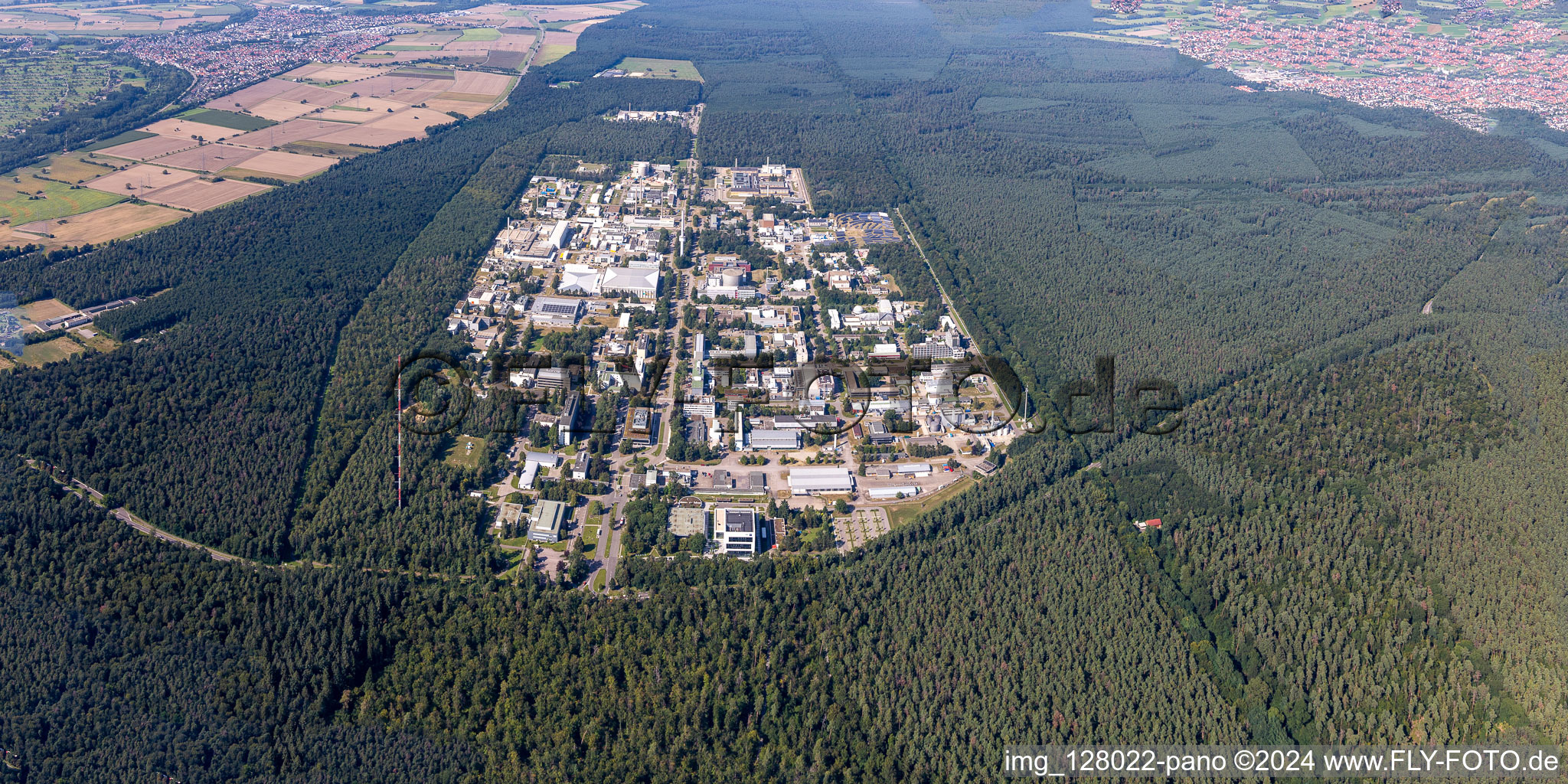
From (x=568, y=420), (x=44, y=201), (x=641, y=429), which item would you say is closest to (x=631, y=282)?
(x=568, y=420)

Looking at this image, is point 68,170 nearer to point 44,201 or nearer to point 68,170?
point 68,170

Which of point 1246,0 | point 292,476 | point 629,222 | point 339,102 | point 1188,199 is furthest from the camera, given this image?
point 1246,0

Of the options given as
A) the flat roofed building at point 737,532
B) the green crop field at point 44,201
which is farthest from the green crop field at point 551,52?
the flat roofed building at point 737,532

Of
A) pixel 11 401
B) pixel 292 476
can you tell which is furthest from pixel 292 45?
pixel 292 476

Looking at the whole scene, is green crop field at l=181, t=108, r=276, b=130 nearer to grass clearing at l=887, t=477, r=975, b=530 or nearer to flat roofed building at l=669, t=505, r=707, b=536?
flat roofed building at l=669, t=505, r=707, b=536

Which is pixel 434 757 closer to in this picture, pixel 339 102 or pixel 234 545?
pixel 234 545

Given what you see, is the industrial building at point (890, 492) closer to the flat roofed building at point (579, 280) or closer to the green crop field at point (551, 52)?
the flat roofed building at point (579, 280)
